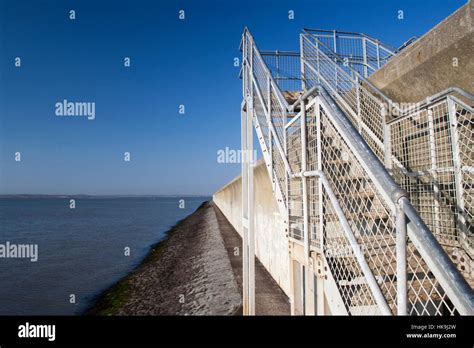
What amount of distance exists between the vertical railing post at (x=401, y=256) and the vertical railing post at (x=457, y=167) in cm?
226

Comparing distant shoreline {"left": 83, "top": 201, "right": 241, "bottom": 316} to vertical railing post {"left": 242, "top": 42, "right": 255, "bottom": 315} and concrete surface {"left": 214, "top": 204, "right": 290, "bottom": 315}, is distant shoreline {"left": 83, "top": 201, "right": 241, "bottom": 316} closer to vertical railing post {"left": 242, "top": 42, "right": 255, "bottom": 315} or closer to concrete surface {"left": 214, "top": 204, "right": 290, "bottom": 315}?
concrete surface {"left": 214, "top": 204, "right": 290, "bottom": 315}

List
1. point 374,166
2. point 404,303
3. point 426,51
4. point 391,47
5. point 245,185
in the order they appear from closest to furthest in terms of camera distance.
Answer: point 404,303
point 374,166
point 426,51
point 245,185
point 391,47

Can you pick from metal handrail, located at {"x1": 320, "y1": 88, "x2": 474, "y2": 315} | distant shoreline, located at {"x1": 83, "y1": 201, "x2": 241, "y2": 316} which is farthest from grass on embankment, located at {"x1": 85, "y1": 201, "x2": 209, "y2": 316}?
metal handrail, located at {"x1": 320, "y1": 88, "x2": 474, "y2": 315}

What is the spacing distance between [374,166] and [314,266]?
4.98ft

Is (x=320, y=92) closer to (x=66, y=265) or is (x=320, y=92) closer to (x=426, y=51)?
(x=426, y=51)

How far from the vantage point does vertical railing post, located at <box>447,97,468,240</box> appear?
3492 mm

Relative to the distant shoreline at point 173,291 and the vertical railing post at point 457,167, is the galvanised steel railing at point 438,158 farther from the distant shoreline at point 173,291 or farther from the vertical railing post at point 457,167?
the distant shoreline at point 173,291

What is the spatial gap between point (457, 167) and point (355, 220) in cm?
160

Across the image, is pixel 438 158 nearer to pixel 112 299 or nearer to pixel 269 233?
pixel 269 233

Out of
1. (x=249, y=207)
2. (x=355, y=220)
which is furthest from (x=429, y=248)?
(x=249, y=207)

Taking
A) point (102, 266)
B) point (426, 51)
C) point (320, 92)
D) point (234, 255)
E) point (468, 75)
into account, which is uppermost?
point (426, 51)

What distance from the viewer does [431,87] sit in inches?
189

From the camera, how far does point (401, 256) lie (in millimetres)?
1792
